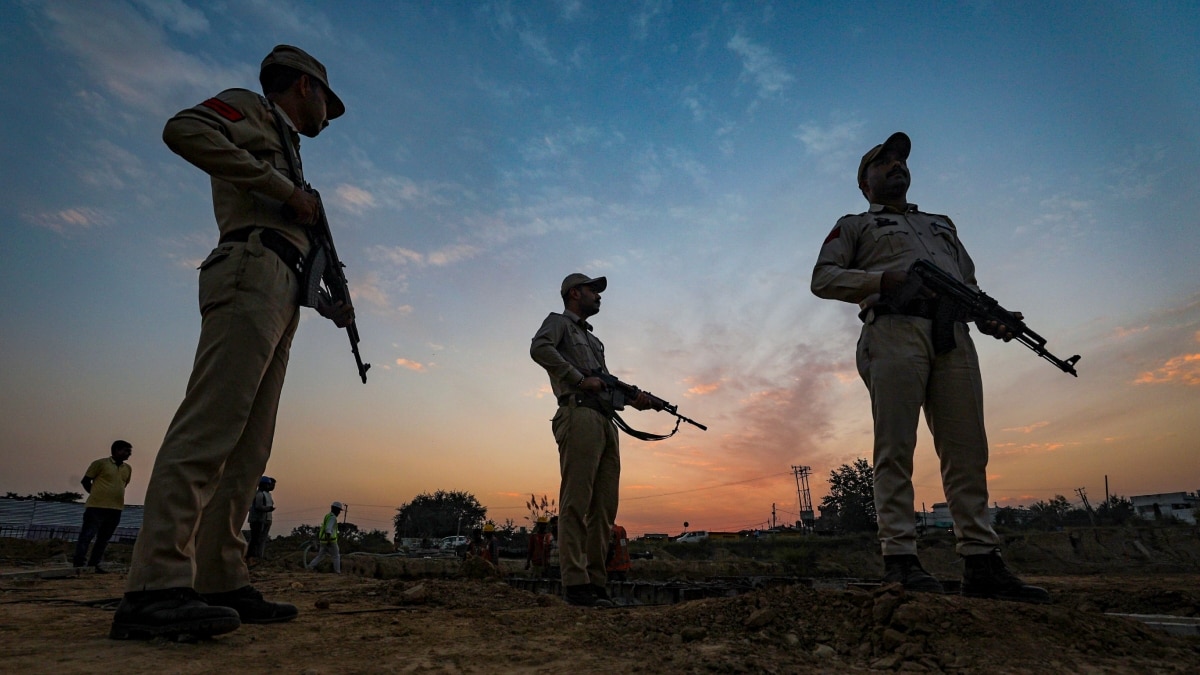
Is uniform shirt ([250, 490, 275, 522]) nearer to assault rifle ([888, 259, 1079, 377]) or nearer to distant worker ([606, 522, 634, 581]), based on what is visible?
distant worker ([606, 522, 634, 581])

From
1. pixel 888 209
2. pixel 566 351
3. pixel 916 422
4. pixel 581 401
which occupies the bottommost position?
pixel 916 422

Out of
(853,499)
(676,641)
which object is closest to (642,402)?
(676,641)

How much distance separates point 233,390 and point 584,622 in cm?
182

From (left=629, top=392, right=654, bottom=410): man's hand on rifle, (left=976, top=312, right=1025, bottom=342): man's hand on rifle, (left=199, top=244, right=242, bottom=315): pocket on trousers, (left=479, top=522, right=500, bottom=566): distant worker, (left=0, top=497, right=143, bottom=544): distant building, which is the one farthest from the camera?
(left=0, top=497, right=143, bottom=544): distant building

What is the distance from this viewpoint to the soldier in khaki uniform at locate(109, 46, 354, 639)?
197 centimetres

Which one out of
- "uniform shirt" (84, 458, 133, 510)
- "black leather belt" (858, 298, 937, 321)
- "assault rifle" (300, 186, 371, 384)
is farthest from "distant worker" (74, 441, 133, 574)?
"black leather belt" (858, 298, 937, 321)

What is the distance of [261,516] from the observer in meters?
10.9

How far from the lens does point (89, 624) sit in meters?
2.33

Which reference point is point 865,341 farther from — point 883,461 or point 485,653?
point 485,653

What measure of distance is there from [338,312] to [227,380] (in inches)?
44.9

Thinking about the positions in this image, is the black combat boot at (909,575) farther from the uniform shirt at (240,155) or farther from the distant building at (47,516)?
the distant building at (47,516)

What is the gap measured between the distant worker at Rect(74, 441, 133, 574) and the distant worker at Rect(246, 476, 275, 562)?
2863 millimetres

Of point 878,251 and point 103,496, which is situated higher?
point 878,251

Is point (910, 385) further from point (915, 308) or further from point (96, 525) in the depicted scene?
point (96, 525)
